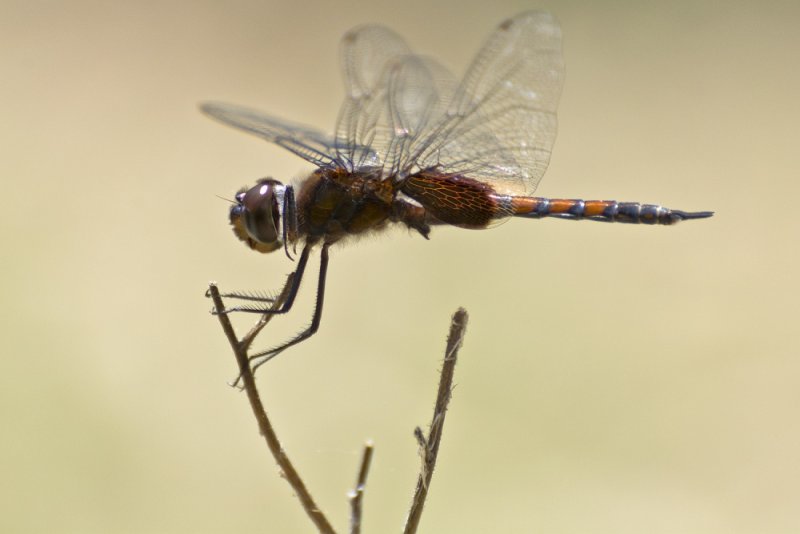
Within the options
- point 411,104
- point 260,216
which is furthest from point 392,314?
point 260,216

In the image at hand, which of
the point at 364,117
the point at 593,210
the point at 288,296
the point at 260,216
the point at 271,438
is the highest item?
the point at 364,117

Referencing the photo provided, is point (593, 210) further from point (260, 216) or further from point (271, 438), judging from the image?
point (271, 438)

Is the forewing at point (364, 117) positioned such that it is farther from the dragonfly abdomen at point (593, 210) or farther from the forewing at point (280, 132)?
the dragonfly abdomen at point (593, 210)

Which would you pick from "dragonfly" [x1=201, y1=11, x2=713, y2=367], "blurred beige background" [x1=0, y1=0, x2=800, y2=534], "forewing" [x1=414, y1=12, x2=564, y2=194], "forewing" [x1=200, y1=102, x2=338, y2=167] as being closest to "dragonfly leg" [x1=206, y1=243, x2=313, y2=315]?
"dragonfly" [x1=201, y1=11, x2=713, y2=367]

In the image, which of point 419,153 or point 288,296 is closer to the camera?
point 288,296

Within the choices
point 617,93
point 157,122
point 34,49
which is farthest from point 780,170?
point 34,49
